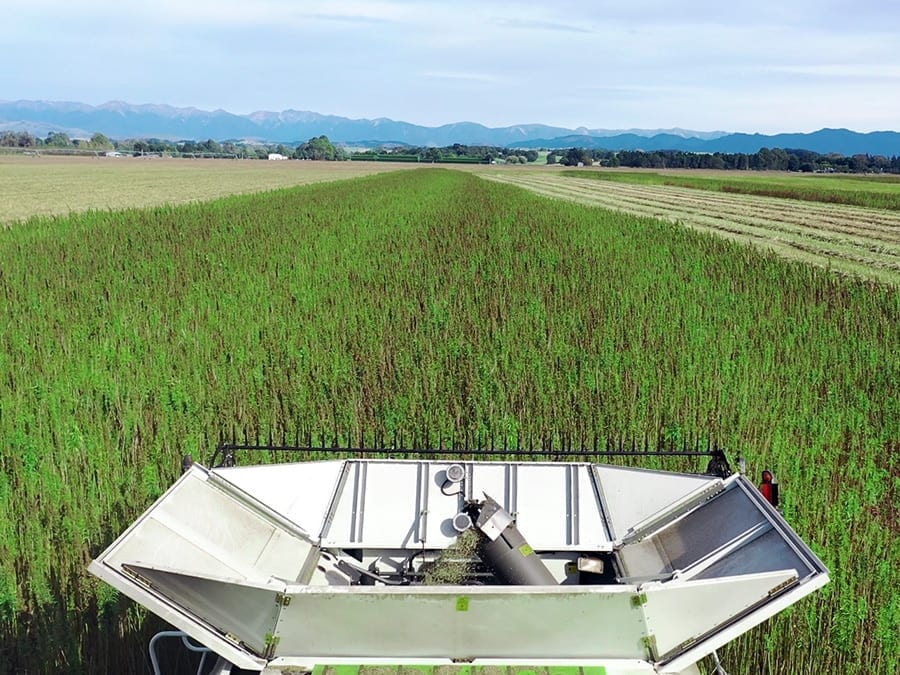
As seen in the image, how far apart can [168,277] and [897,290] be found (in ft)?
36.4

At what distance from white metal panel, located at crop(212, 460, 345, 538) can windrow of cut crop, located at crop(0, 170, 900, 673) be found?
838 millimetres

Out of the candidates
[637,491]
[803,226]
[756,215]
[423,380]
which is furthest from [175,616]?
[756,215]

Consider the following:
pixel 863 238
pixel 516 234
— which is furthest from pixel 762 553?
pixel 863 238

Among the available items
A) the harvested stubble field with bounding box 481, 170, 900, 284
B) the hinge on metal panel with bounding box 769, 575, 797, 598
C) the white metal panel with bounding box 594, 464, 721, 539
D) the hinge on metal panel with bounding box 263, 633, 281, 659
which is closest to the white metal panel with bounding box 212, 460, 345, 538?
the hinge on metal panel with bounding box 263, 633, 281, 659

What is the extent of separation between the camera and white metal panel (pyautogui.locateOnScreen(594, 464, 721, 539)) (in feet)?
13.6

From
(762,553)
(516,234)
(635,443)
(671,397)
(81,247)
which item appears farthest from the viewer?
(516,234)

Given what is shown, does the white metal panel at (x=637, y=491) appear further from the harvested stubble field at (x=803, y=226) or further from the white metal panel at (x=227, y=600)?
the harvested stubble field at (x=803, y=226)

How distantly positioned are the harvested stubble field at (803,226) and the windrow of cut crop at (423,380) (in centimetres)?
304

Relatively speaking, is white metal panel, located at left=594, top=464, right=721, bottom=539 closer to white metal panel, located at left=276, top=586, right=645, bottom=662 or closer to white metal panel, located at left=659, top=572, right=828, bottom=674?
white metal panel, located at left=659, top=572, right=828, bottom=674

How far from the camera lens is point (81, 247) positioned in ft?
45.9

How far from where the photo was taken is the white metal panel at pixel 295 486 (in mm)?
4195

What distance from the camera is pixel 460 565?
398 centimetres

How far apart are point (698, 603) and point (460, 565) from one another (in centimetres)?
145

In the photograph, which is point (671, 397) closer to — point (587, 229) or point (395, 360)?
point (395, 360)
